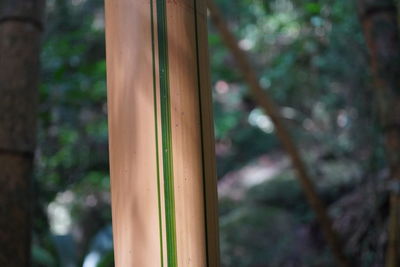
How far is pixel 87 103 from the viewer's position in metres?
3.39

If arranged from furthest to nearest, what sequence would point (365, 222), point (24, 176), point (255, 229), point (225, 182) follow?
point (225, 182)
point (255, 229)
point (365, 222)
point (24, 176)

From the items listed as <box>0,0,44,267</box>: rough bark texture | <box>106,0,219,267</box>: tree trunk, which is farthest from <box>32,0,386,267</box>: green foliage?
<box>106,0,219,267</box>: tree trunk

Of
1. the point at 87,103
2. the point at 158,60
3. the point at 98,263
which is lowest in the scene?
the point at 98,263

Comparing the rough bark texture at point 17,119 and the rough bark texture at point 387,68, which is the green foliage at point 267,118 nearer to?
the rough bark texture at point 387,68

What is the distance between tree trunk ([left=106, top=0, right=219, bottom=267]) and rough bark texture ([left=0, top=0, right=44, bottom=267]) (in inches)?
23.2

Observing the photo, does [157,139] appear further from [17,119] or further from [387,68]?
[387,68]

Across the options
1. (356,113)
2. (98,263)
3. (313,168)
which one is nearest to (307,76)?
(313,168)

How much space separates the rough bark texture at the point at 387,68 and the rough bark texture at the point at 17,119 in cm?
90

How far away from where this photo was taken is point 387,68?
4.82ft

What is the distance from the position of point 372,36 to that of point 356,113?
54.2 inches

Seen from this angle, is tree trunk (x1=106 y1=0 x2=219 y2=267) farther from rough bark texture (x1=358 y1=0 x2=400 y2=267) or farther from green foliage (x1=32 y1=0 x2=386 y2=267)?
green foliage (x1=32 y1=0 x2=386 y2=267)

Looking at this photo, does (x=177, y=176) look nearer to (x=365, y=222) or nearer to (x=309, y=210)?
(x=365, y=222)

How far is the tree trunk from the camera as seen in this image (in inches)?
22.3

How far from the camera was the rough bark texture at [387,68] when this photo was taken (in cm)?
141
